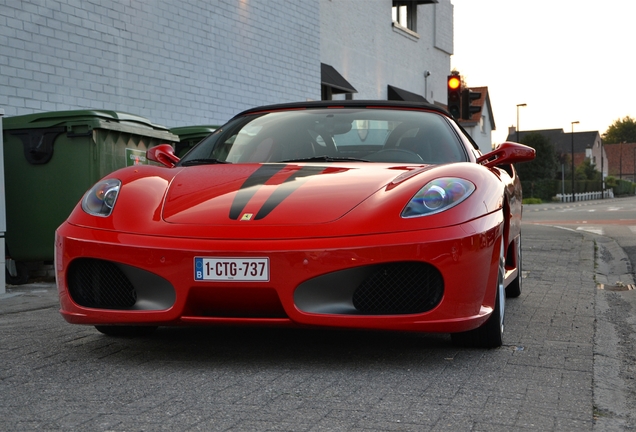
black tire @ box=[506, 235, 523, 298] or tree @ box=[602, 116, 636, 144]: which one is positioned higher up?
tree @ box=[602, 116, 636, 144]

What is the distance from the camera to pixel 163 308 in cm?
382

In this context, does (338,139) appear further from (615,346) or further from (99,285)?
(615,346)

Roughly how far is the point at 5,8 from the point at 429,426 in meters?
8.30

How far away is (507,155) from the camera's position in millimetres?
4801

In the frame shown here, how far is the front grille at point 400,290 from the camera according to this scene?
3.73 m

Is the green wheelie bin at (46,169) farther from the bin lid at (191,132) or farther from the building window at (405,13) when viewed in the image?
the building window at (405,13)

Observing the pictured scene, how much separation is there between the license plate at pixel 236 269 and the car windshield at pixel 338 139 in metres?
1.20

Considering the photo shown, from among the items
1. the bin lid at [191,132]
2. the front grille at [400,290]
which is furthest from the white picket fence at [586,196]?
the front grille at [400,290]

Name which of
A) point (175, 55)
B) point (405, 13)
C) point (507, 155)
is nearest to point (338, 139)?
point (507, 155)

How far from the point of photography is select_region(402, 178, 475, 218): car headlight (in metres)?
3.83

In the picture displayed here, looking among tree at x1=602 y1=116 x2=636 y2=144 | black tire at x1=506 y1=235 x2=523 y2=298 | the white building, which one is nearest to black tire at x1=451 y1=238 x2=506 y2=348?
black tire at x1=506 y1=235 x2=523 y2=298

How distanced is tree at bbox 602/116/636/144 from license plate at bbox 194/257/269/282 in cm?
17458

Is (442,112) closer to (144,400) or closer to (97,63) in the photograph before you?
(144,400)

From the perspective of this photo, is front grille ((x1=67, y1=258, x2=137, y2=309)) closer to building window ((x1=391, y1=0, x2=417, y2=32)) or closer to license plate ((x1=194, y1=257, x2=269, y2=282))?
license plate ((x1=194, y1=257, x2=269, y2=282))
